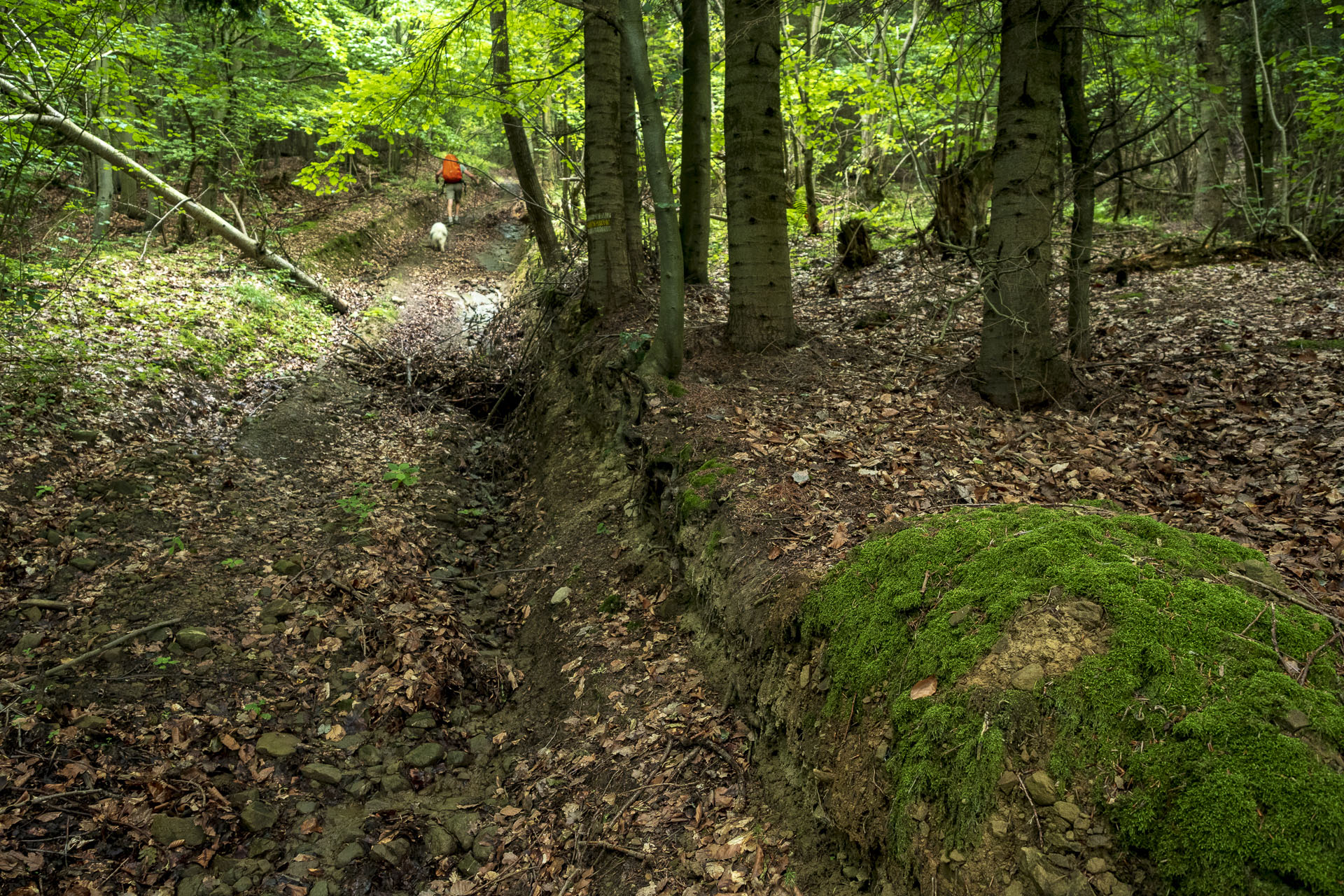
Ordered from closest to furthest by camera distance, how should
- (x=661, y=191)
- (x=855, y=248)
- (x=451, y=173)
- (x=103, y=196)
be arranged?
(x=661, y=191) → (x=855, y=248) → (x=103, y=196) → (x=451, y=173)

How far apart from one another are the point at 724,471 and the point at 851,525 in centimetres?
124

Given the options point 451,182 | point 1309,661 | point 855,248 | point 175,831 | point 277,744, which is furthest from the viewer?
point 451,182

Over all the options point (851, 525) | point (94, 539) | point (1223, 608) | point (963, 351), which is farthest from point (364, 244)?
point (1223, 608)

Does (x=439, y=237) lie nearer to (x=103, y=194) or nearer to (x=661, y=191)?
(x=103, y=194)

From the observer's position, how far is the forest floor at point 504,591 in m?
3.79

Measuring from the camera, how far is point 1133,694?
2240 millimetres

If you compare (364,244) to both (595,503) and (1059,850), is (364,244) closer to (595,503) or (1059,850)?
(595,503)

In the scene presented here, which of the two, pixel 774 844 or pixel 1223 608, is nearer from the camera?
pixel 1223 608

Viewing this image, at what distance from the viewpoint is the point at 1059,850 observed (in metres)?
2.12

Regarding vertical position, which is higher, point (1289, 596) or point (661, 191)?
point (661, 191)

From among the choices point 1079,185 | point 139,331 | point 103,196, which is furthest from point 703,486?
point 103,196

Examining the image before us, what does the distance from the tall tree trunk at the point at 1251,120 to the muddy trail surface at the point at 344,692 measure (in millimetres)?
12393

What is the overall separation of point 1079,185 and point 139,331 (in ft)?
37.5

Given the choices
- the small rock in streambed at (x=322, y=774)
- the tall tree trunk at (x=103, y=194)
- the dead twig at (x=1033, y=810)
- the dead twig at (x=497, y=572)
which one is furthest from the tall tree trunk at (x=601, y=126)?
the tall tree trunk at (x=103, y=194)
